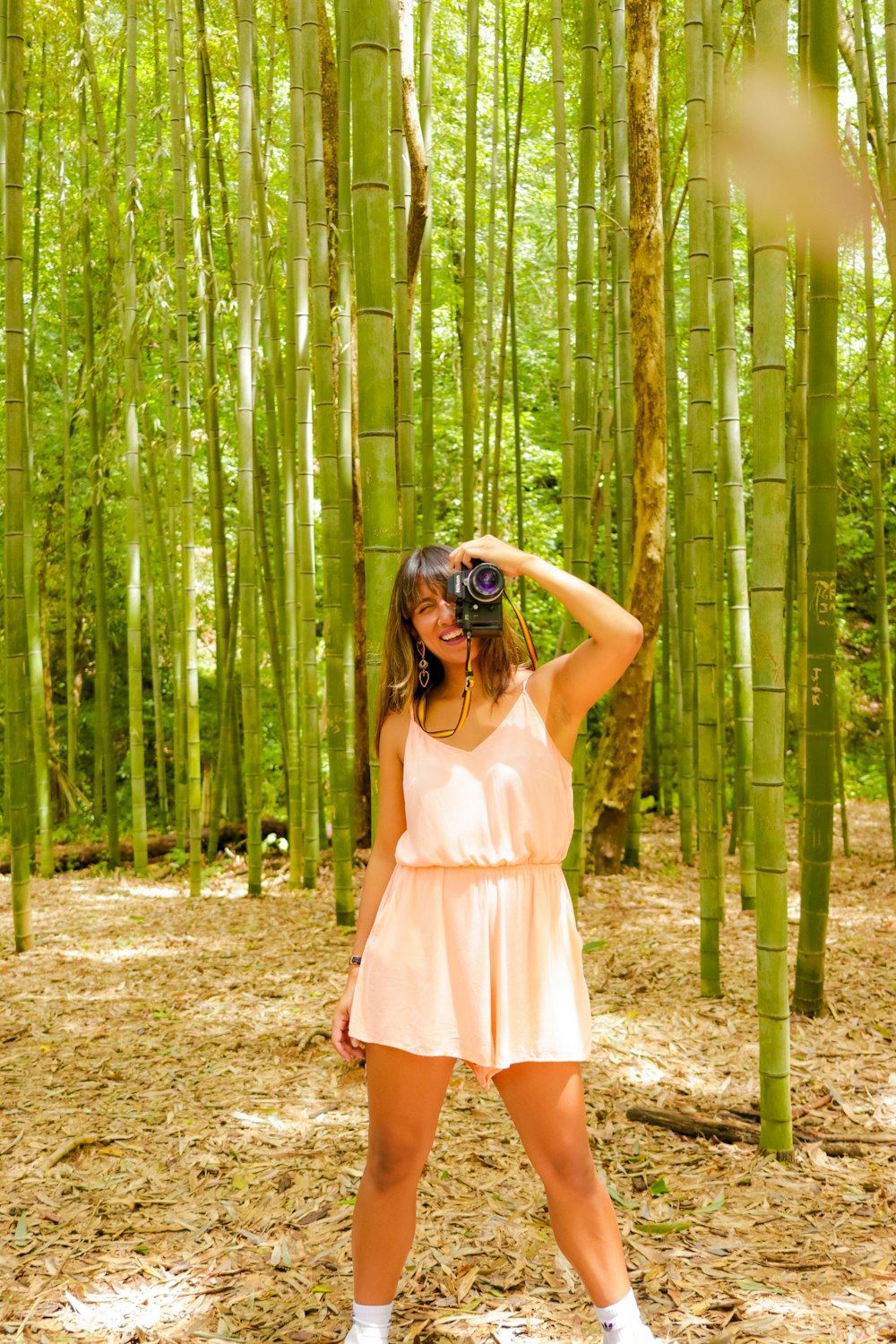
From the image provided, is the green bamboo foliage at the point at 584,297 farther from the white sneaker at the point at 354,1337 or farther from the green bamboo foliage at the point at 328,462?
the white sneaker at the point at 354,1337

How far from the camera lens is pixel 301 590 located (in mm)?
3689

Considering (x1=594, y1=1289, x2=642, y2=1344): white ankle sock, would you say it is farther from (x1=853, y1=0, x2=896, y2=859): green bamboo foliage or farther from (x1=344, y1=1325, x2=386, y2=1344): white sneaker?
(x1=853, y1=0, x2=896, y2=859): green bamboo foliage

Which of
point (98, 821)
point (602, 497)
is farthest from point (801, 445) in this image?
point (98, 821)

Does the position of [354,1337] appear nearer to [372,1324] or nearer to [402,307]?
[372,1324]

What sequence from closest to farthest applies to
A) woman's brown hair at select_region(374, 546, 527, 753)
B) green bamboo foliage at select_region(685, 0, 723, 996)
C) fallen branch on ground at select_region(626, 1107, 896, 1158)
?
woman's brown hair at select_region(374, 546, 527, 753), fallen branch on ground at select_region(626, 1107, 896, 1158), green bamboo foliage at select_region(685, 0, 723, 996)

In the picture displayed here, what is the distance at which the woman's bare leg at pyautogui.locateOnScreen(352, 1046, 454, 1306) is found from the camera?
1.27 meters

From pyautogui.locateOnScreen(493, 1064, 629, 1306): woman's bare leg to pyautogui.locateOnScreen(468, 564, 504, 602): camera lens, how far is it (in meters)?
0.54

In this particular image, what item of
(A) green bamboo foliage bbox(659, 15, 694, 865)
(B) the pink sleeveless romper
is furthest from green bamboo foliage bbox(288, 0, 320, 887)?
(B) the pink sleeveless romper

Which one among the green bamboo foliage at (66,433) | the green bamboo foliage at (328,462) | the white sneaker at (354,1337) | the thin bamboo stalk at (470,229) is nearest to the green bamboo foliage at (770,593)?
the white sneaker at (354,1337)

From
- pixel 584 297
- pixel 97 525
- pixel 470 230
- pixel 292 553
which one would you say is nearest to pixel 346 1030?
pixel 584 297

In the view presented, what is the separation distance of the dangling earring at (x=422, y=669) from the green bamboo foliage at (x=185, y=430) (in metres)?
2.62

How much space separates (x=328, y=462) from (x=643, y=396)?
1555 millimetres

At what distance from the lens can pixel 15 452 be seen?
2906mm

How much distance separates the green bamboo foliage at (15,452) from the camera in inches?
108
